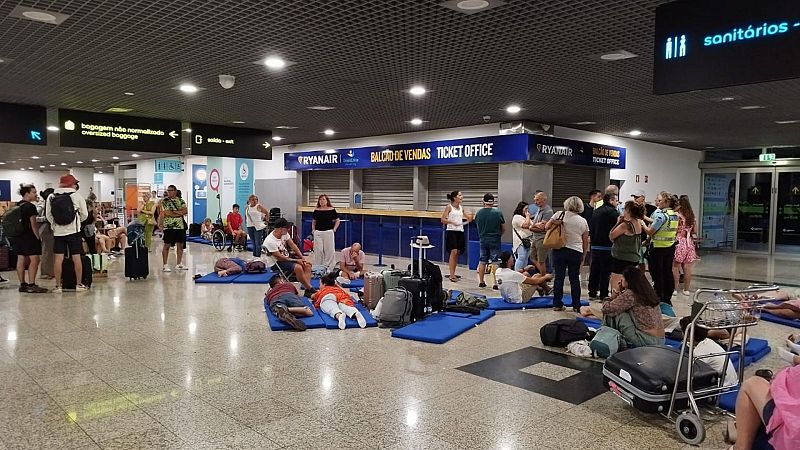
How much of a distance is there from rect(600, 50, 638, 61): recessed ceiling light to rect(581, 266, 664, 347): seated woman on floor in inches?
91.7

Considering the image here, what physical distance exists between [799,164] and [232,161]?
16.1m

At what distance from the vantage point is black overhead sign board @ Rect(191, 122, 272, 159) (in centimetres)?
1083

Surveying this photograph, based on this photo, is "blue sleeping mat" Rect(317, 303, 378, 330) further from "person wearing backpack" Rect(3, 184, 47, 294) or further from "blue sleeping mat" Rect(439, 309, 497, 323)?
"person wearing backpack" Rect(3, 184, 47, 294)

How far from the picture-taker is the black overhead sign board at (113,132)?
368 inches

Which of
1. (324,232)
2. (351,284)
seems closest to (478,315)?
(351,284)

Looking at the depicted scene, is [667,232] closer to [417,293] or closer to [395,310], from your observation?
[417,293]

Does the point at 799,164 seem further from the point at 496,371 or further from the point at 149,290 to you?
the point at 149,290

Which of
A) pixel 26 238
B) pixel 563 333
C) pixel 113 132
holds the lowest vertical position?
pixel 563 333

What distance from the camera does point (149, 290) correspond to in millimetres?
8609

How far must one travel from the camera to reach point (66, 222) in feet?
26.9

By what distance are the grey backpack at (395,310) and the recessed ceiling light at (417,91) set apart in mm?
2896

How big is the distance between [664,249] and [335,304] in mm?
4423

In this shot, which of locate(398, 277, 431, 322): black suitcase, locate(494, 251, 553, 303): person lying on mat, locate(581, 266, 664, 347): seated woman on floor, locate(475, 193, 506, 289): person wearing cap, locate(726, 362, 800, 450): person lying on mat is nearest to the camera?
locate(726, 362, 800, 450): person lying on mat

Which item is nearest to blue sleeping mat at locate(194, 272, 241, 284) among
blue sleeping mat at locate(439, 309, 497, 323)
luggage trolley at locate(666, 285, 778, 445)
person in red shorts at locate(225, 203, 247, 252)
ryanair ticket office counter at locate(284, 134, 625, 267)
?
ryanair ticket office counter at locate(284, 134, 625, 267)
